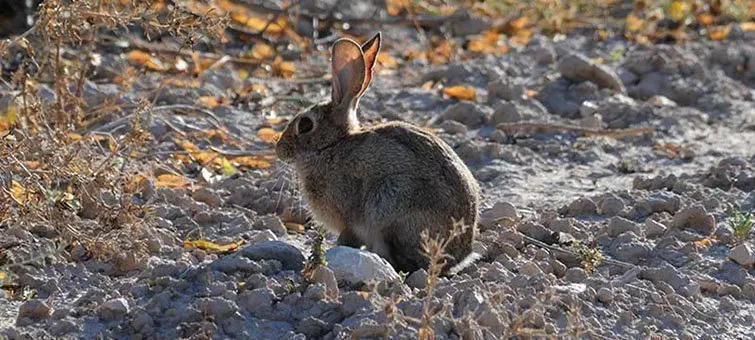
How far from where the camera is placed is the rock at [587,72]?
368 inches

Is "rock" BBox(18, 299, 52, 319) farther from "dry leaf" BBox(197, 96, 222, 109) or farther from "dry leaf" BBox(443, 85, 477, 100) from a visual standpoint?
"dry leaf" BBox(443, 85, 477, 100)

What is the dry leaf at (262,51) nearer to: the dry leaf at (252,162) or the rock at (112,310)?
the dry leaf at (252,162)

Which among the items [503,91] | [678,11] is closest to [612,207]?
[503,91]

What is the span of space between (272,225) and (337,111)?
26.7 inches

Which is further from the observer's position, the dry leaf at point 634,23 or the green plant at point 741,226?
the dry leaf at point 634,23

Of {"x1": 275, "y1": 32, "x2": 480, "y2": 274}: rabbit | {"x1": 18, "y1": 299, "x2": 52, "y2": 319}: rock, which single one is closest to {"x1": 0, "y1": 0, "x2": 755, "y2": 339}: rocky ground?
{"x1": 18, "y1": 299, "x2": 52, "y2": 319}: rock

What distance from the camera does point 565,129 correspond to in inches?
332

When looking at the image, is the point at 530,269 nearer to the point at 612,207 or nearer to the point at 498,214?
the point at 498,214

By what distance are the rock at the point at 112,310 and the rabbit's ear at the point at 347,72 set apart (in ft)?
4.89

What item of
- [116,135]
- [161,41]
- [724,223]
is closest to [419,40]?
[161,41]

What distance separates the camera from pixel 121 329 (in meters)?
4.83

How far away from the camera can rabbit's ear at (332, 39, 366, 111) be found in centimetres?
587

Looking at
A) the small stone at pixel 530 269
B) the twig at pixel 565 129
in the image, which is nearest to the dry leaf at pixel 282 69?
the twig at pixel 565 129

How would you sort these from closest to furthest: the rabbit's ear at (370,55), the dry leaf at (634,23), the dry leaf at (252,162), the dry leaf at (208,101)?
1. the rabbit's ear at (370,55)
2. the dry leaf at (252,162)
3. the dry leaf at (208,101)
4. the dry leaf at (634,23)
